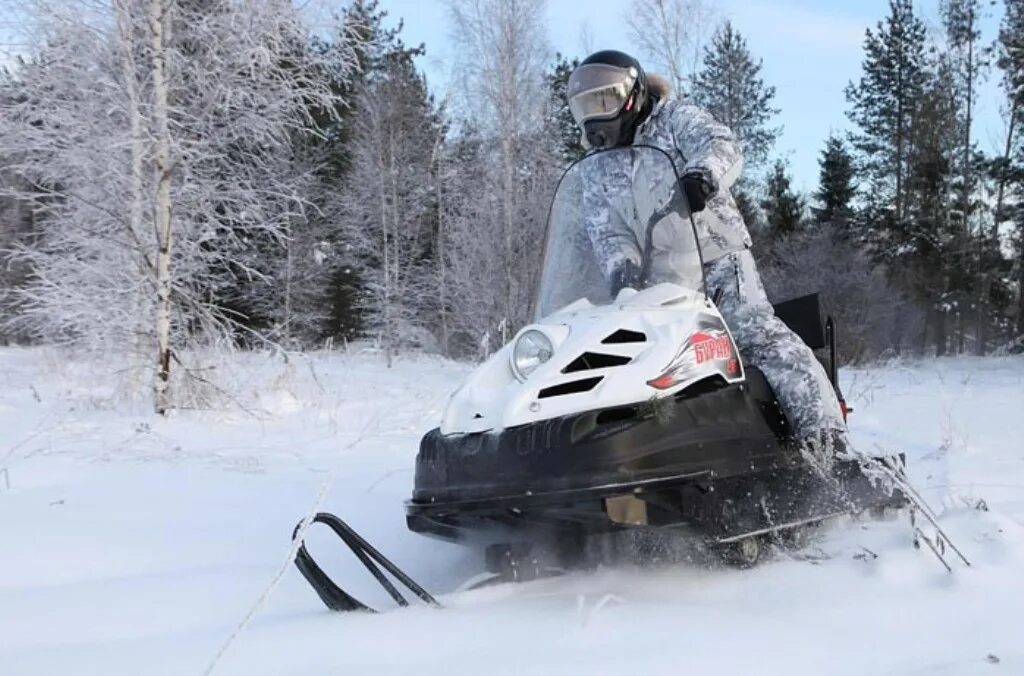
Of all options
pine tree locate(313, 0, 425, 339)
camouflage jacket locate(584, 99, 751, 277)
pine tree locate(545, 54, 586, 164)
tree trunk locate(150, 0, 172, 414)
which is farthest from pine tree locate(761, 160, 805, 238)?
camouflage jacket locate(584, 99, 751, 277)

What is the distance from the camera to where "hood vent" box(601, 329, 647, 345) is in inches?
90.7

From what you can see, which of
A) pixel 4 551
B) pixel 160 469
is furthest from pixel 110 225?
pixel 4 551

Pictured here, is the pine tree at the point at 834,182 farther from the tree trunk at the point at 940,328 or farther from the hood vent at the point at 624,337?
the hood vent at the point at 624,337

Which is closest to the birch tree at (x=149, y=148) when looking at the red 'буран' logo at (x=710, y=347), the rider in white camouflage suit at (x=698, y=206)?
the rider in white camouflage suit at (x=698, y=206)

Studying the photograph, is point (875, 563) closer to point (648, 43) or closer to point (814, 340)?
point (814, 340)

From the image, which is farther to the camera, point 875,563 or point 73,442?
point 73,442

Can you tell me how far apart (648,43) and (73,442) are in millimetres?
14985

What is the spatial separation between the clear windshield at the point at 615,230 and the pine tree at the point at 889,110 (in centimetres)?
2519

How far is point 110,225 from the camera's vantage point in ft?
26.7

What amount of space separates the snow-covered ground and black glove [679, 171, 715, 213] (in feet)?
3.69

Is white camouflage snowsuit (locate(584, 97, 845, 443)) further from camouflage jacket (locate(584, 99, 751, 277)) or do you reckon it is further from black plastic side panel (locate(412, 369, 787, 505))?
black plastic side panel (locate(412, 369, 787, 505))

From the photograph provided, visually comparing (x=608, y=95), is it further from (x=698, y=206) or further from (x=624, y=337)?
(x=624, y=337)

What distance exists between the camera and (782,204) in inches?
1104

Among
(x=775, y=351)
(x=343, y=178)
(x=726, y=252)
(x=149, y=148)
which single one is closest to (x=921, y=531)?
(x=775, y=351)
